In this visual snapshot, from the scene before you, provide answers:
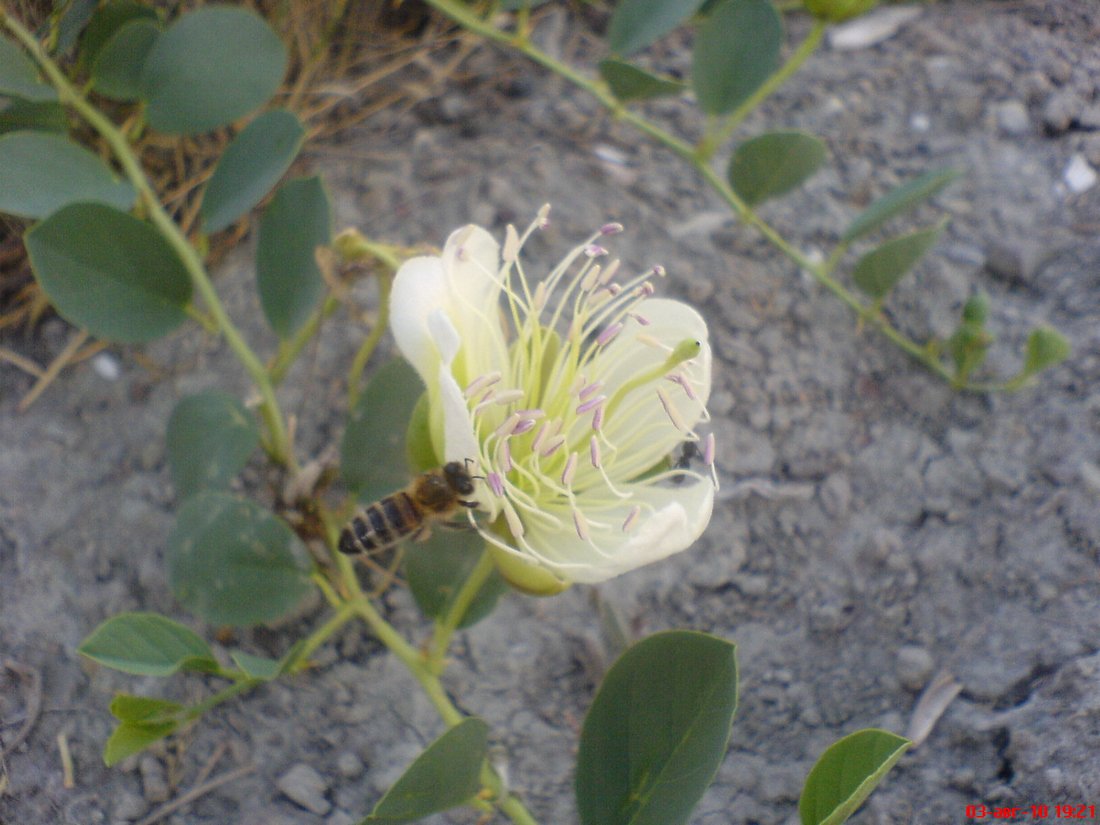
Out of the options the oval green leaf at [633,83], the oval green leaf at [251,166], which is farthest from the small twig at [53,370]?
the oval green leaf at [633,83]

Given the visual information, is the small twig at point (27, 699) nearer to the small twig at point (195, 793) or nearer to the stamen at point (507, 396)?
the small twig at point (195, 793)

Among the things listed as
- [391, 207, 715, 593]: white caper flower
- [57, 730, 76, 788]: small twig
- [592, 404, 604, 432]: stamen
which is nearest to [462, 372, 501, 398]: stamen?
[391, 207, 715, 593]: white caper flower

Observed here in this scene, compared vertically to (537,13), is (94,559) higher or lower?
lower

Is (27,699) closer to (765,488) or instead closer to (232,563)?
(232,563)

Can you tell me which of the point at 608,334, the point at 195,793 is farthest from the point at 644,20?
the point at 195,793

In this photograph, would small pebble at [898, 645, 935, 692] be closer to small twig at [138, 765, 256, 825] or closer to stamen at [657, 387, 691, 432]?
stamen at [657, 387, 691, 432]

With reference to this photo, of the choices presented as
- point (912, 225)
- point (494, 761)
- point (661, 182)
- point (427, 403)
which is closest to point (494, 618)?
point (494, 761)

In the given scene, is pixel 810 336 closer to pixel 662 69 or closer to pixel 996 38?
pixel 662 69
